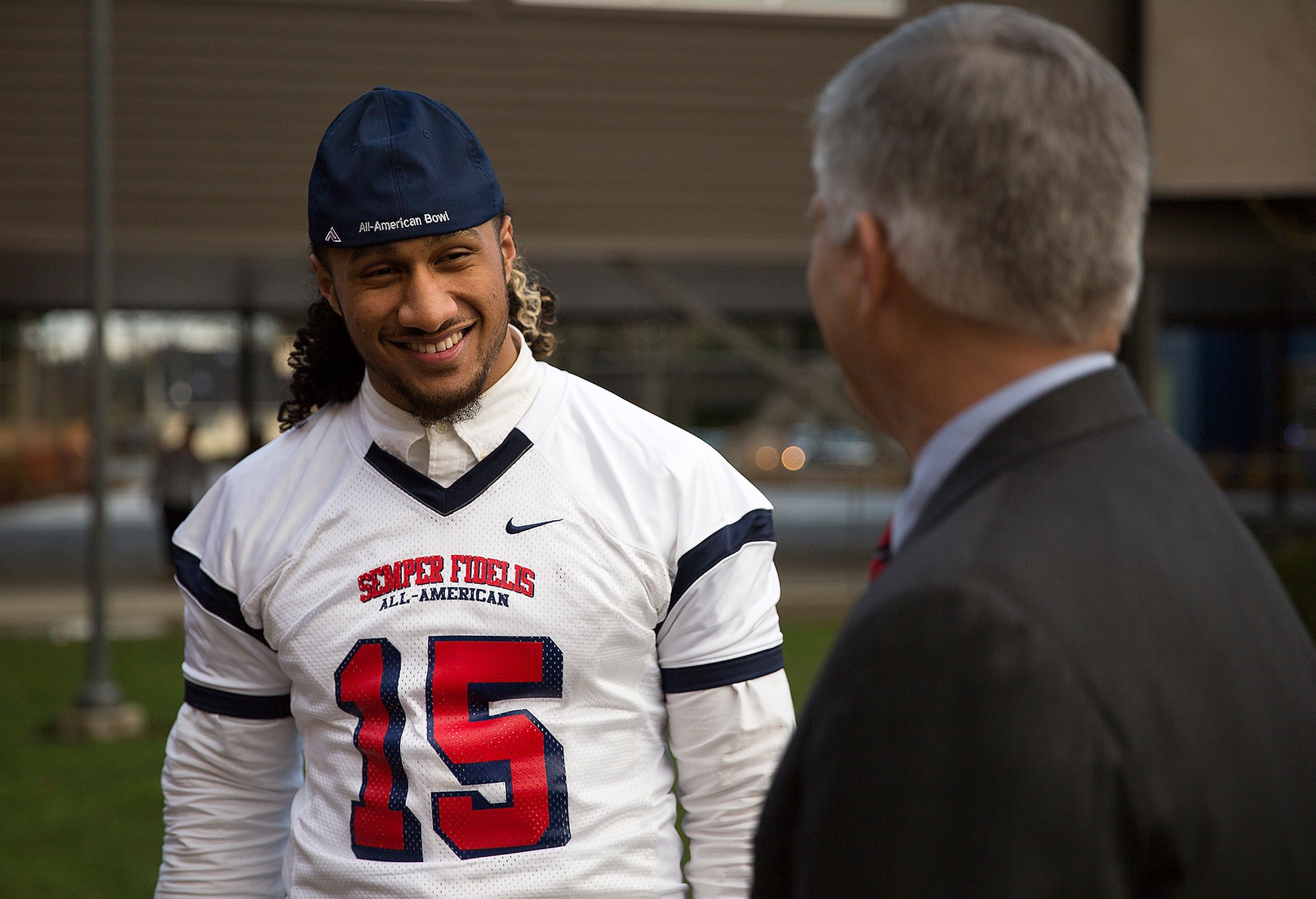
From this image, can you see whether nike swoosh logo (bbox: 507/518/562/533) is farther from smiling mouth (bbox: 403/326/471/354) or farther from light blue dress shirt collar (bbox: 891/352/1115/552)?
light blue dress shirt collar (bbox: 891/352/1115/552)

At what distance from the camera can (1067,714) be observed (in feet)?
2.79

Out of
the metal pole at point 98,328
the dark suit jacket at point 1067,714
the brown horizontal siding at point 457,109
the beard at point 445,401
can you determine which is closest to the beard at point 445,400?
the beard at point 445,401

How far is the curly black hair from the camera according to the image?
217cm

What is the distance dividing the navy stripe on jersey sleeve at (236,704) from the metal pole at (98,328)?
5.45 meters

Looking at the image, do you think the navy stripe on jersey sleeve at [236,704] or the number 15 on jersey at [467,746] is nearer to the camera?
the number 15 on jersey at [467,746]

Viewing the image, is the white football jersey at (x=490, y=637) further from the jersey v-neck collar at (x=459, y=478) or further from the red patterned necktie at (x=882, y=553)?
the red patterned necktie at (x=882, y=553)

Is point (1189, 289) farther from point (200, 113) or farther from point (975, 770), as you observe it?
point (975, 770)

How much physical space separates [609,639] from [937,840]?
99 centimetres

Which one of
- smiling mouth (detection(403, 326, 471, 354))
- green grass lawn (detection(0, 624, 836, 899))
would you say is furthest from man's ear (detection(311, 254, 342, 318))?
green grass lawn (detection(0, 624, 836, 899))

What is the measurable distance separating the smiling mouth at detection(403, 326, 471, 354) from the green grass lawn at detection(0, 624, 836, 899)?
3731 millimetres

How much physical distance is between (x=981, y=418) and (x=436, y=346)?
1.10m

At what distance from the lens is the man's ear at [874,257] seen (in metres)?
1.04

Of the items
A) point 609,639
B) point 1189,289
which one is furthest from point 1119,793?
point 1189,289

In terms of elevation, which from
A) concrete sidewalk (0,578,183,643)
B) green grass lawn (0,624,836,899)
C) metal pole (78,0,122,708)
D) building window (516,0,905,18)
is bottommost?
concrete sidewalk (0,578,183,643)
